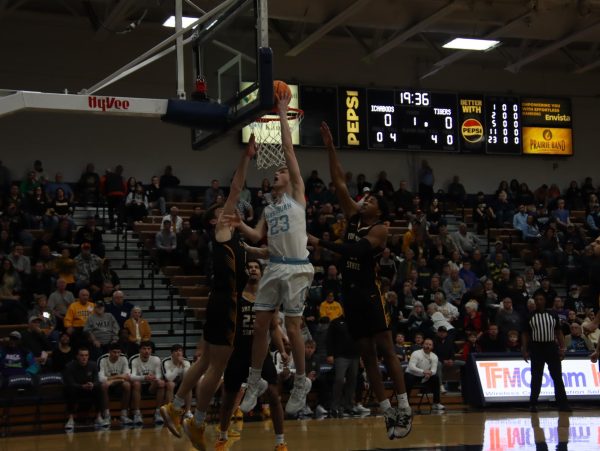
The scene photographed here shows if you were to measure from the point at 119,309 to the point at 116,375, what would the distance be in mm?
1909

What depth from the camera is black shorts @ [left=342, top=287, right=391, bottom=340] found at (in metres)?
9.63

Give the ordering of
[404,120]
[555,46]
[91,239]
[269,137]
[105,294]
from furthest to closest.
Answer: [404,120]
[555,46]
[91,239]
[105,294]
[269,137]

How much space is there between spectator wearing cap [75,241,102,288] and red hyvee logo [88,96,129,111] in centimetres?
1021

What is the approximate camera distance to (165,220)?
21297 millimetres

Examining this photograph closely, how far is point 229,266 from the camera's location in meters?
9.52

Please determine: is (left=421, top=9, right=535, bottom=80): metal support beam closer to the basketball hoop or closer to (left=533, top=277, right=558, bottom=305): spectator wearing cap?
(left=533, top=277, right=558, bottom=305): spectator wearing cap

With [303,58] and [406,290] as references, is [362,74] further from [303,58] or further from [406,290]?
[406,290]

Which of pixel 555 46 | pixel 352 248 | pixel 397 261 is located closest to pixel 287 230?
pixel 352 248

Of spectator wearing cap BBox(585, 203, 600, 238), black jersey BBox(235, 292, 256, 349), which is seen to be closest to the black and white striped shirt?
black jersey BBox(235, 292, 256, 349)

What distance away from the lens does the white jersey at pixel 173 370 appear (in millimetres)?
16688

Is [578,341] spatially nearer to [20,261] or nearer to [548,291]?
[548,291]

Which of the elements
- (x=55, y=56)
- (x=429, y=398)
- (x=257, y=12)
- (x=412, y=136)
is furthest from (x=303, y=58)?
(x=257, y=12)

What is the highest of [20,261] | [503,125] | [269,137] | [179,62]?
[503,125]

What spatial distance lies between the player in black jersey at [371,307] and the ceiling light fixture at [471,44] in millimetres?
16665
